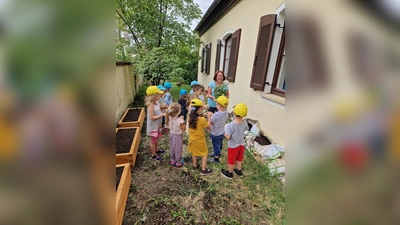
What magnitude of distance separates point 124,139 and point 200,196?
1.70m

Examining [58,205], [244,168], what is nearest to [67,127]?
[58,205]

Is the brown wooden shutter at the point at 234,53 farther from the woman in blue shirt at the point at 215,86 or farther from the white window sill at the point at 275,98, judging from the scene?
the white window sill at the point at 275,98

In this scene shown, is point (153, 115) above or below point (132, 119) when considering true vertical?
above

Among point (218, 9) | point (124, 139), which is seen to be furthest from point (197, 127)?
point (218, 9)

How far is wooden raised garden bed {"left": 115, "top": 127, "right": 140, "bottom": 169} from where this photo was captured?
8.90 feet

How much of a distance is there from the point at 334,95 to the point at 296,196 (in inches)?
11.4

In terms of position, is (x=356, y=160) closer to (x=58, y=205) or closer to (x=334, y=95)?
(x=334, y=95)

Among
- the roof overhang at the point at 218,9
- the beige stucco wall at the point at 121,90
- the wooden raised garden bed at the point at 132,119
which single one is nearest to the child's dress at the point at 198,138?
the wooden raised garden bed at the point at 132,119

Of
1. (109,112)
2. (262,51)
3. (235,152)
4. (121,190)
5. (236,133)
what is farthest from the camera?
(262,51)

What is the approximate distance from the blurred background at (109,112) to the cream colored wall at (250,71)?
8.85 feet

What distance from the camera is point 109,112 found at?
0.47 meters

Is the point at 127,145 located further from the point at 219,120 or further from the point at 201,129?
the point at 219,120

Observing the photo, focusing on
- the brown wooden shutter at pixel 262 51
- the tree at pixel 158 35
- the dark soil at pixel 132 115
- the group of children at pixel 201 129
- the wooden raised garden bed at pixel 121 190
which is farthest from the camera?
the tree at pixel 158 35

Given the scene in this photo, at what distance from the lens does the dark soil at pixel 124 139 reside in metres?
2.91
